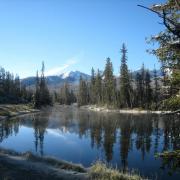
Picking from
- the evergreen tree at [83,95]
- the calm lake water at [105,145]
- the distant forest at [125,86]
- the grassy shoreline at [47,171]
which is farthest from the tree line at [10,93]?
the grassy shoreline at [47,171]

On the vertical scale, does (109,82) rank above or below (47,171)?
above

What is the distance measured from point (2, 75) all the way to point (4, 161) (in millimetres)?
136378

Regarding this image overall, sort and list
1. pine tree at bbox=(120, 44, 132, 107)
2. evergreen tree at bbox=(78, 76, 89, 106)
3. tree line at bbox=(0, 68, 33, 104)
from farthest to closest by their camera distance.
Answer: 1. evergreen tree at bbox=(78, 76, 89, 106)
2. tree line at bbox=(0, 68, 33, 104)
3. pine tree at bbox=(120, 44, 132, 107)

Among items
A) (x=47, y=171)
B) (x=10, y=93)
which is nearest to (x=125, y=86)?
(x=10, y=93)

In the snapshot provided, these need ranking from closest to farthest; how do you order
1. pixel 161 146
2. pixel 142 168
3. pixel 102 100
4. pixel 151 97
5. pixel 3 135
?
pixel 142 168, pixel 161 146, pixel 3 135, pixel 151 97, pixel 102 100

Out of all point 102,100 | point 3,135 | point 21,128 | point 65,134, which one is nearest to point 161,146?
point 65,134

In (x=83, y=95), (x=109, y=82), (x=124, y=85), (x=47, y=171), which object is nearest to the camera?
(x=47, y=171)

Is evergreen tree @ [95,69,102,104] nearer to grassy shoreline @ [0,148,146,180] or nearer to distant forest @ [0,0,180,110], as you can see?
distant forest @ [0,0,180,110]

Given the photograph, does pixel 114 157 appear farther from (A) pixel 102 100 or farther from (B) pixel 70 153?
(A) pixel 102 100

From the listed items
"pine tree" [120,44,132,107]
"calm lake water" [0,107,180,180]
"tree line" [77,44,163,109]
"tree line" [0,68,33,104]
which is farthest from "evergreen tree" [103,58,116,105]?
"calm lake water" [0,107,180,180]

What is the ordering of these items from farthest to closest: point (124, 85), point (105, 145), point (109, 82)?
point (109, 82)
point (124, 85)
point (105, 145)

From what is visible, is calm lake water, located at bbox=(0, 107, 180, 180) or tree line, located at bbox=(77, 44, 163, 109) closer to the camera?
calm lake water, located at bbox=(0, 107, 180, 180)

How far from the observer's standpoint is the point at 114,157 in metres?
27.9

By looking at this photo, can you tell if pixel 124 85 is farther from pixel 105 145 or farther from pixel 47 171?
pixel 47 171
